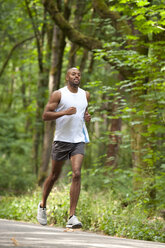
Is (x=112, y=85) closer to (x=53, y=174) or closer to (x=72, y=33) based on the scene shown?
(x=72, y=33)

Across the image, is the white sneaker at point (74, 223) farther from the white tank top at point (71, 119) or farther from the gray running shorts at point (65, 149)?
the white tank top at point (71, 119)

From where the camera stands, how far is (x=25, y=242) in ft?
14.6

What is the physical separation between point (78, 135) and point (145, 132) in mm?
4171

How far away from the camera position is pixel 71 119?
21.7ft

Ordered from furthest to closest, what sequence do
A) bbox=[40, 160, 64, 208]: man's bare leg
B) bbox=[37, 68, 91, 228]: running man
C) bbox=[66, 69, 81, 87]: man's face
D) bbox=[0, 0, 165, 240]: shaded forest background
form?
1. bbox=[0, 0, 165, 240]: shaded forest background
2. bbox=[40, 160, 64, 208]: man's bare leg
3. bbox=[66, 69, 81, 87]: man's face
4. bbox=[37, 68, 91, 228]: running man

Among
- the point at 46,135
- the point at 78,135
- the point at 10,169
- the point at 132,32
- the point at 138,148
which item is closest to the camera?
the point at 78,135

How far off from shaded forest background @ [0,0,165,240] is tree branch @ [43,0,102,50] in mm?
27

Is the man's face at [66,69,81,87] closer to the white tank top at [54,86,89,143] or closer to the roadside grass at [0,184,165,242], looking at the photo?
the white tank top at [54,86,89,143]

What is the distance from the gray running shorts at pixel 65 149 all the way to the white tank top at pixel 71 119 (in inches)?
2.9

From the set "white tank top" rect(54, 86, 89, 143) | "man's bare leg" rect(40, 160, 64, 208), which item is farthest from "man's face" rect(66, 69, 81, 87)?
"man's bare leg" rect(40, 160, 64, 208)

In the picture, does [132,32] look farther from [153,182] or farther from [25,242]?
[25,242]

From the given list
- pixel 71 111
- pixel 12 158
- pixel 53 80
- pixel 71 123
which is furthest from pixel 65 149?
pixel 12 158

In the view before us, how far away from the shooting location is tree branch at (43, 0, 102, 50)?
11.4 meters

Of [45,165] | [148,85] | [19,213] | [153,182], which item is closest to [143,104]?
[148,85]
